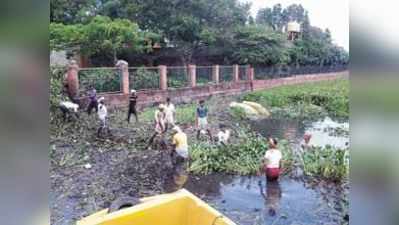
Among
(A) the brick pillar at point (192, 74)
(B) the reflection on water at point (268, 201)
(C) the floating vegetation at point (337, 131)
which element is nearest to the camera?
(C) the floating vegetation at point (337, 131)

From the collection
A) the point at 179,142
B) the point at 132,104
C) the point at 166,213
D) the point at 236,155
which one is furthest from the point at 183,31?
the point at 166,213

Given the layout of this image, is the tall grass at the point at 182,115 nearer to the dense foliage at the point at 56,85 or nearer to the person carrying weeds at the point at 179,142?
the person carrying weeds at the point at 179,142

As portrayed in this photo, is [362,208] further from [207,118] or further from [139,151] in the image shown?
[139,151]

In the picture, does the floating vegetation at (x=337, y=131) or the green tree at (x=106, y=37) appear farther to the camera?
the green tree at (x=106, y=37)

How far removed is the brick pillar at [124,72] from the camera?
6.66ft

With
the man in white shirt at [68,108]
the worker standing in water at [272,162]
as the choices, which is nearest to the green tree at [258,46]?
the worker standing in water at [272,162]

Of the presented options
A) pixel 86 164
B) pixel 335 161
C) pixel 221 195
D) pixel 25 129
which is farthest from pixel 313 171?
pixel 25 129

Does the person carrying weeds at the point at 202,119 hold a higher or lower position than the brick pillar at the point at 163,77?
lower

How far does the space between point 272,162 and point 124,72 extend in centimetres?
81

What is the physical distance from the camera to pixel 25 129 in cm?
172

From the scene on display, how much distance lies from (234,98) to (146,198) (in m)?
0.63

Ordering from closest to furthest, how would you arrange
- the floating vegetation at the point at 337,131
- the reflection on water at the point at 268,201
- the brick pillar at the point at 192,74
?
the floating vegetation at the point at 337,131, the reflection on water at the point at 268,201, the brick pillar at the point at 192,74

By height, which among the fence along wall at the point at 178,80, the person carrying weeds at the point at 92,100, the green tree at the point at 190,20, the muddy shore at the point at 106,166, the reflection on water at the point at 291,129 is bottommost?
the muddy shore at the point at 106,166

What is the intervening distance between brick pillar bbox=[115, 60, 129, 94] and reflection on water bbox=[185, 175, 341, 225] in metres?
0.61
